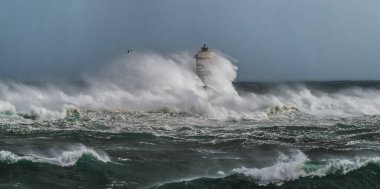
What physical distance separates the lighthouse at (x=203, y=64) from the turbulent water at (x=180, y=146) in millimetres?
2946

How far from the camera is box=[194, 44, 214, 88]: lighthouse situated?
51594 millimetres

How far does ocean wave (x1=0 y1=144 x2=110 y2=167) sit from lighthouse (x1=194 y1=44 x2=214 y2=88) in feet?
106

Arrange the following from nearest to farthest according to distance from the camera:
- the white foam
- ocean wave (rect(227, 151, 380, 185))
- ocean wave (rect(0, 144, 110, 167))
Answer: the white foam, ocean wave (rect(227, 151, 380, 185)), ocean wave (rect(0, 144, 110, 167))

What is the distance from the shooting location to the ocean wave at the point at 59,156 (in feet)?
55.8

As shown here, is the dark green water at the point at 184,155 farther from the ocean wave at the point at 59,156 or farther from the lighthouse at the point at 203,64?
the lighthouse at the point at 203,64

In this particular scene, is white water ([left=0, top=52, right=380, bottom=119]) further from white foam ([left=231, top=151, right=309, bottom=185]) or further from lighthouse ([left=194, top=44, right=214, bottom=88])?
white foam ([left=231, top=151, right=309, bottom=185])

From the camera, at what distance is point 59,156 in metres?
18.3

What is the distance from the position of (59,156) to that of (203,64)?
1347 inches

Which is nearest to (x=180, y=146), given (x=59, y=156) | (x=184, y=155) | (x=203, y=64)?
(x=184, y=155)

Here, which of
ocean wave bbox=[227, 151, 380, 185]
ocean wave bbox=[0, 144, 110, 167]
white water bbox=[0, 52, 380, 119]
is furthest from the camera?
white water bbox=[0, 52, 380, 119]

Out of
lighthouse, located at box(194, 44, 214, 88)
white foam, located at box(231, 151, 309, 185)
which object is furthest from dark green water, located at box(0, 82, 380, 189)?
lighthouse, located at box(194, 44, 214, 88)

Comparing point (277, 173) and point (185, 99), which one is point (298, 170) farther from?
point (185, 99)

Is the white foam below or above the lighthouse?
below

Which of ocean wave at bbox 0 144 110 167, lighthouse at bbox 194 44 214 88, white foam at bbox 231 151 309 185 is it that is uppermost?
lighthouse at bbox 194 44 214 88
